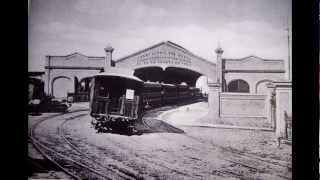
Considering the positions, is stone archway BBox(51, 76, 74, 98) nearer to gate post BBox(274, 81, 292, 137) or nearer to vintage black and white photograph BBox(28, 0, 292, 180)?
vintage black and white photograph BBox(28, 0, 292, 180)

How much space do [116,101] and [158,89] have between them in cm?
68

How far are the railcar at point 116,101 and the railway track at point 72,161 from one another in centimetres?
45

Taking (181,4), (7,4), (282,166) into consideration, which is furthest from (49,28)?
(282,166)

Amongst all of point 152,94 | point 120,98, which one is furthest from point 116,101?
point 152,94

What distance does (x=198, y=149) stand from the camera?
12.6ft

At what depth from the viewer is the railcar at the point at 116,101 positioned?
4152 mm

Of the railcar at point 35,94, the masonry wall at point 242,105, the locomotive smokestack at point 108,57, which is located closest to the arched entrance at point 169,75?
the locomotive smokestack at point 108,57

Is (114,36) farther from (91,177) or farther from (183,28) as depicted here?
(91,177)

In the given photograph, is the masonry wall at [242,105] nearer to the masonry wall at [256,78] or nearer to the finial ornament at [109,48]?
the masonry wall at [256,78]

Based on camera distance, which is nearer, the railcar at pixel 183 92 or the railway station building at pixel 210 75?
the railway station building at pixel 210 75

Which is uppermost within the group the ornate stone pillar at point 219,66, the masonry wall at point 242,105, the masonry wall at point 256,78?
the ornate stone pillar at point 219,66

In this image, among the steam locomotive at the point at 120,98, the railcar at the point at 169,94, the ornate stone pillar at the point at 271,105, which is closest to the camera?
the ornate stone pillar at the point at 271,105

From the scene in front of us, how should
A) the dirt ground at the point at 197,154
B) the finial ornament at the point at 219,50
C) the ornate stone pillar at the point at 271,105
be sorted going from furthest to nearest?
1. the finial ornament at the point at 219,50
2. the ornate stone pillar at the point at 271,105
3. the dirt ground at the point at 197,154

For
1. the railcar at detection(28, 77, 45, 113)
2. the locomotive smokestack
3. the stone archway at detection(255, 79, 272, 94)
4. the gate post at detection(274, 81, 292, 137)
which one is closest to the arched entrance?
the locomotive smokestack
